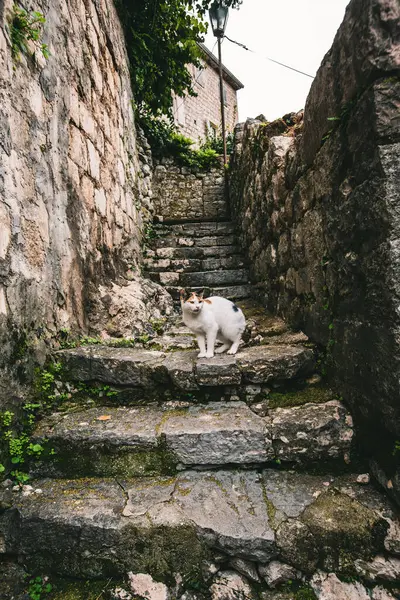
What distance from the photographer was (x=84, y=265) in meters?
2.73

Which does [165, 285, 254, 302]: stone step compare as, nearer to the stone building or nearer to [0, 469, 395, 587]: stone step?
[0, 469, 395, 587]: stone step

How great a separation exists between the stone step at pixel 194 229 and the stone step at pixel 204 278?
3.72 ft

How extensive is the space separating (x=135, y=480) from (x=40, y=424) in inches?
25.1

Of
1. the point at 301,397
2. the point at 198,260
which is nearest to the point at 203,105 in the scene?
the point at 198,260

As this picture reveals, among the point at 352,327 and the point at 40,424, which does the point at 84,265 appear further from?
the point at 352,327

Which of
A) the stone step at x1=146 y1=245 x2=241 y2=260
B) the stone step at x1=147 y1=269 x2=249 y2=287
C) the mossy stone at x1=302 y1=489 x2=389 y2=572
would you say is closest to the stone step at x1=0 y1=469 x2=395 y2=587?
the mossy stone at x1=302 y1=489 x2=389 y2=572

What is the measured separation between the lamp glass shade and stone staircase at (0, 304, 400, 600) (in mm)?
7916

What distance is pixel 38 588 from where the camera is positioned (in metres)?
1.36

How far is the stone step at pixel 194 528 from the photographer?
1.33m

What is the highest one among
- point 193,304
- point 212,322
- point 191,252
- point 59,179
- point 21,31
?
point 21,31

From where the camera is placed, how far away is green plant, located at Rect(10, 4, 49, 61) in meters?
1.93

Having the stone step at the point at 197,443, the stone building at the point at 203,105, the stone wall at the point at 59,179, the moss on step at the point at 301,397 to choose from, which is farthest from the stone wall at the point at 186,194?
the stone building at the point at 203,105

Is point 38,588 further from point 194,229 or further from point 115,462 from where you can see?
point 194,229

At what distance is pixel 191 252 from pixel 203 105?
11999 millimetres
